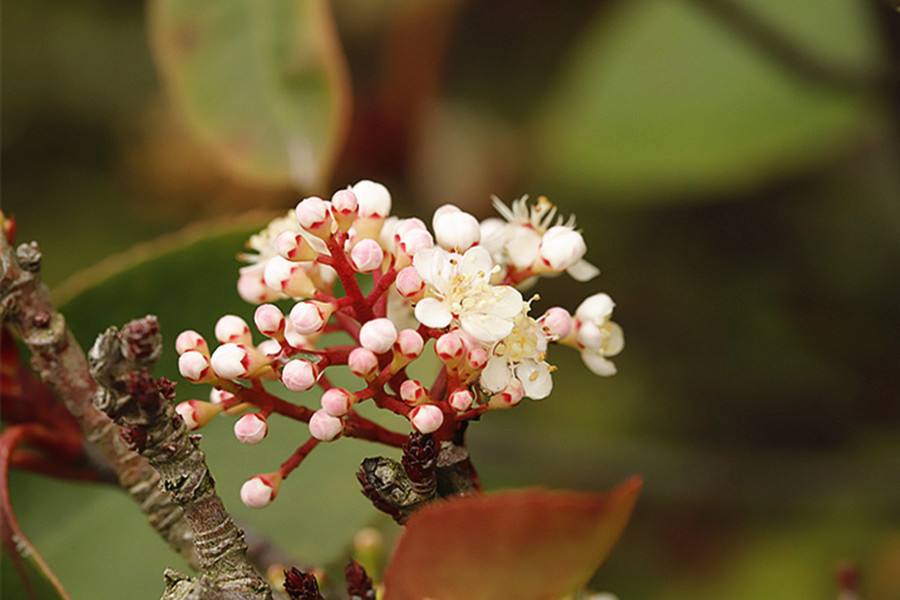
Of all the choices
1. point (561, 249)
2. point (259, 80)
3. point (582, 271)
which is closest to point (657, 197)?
point (259, 80)

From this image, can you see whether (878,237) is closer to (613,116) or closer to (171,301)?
(613,116)

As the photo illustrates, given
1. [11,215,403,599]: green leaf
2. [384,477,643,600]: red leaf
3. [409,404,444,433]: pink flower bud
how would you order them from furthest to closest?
[11,215,403,599]: green leaf → [409,404,444,433]: pink flower bud → [384,477,643,600]: red leaf

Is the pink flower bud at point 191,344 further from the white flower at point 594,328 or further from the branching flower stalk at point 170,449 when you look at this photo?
the white flower at point 594,328

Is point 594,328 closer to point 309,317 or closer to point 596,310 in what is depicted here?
point 596,310

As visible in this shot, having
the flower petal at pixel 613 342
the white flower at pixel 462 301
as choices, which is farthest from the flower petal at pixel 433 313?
the flower petal at pixel 613 342

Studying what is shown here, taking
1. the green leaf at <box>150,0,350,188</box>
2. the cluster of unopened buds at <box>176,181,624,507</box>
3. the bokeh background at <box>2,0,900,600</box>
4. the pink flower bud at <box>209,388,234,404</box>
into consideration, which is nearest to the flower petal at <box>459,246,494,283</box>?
the cluster of unopened buds at <box>176,181,624,507</box>

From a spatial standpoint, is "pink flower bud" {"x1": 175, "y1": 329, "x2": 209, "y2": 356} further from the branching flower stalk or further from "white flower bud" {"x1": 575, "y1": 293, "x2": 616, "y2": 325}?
"white flower bud" {"x1": 575, "y1": 293, "x2": 616, "y2": 325}

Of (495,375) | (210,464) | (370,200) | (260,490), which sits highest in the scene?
(370,200)
